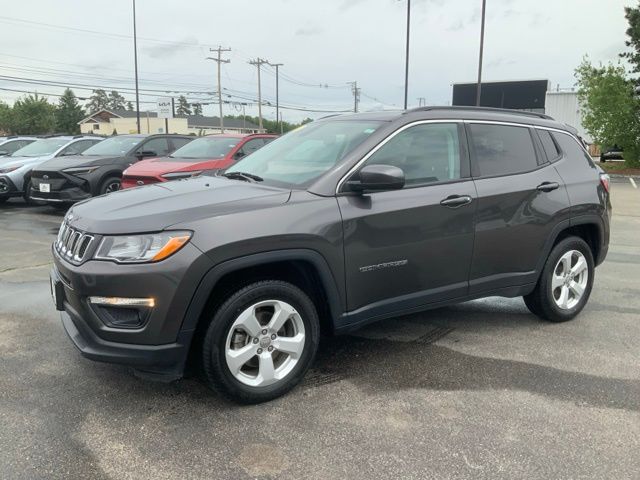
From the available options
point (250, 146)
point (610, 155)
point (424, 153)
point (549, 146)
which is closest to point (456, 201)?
point (424, 153)

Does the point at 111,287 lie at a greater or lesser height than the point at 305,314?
greater

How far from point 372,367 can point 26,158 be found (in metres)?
11.5

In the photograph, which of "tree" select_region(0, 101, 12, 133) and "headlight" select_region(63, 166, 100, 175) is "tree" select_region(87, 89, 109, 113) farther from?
"headlight" select_region(63, 166, 100, 175)

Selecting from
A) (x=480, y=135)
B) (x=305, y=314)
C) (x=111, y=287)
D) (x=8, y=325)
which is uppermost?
(x=480, y=135)

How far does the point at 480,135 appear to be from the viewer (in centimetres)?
413

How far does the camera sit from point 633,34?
28.1m

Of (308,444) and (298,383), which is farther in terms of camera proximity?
(298,383)

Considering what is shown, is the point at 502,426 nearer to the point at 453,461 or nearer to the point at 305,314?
the point at 453,461

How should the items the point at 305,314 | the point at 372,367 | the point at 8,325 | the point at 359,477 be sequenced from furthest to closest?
1. the point at 8,325
2. the point at 372,367
3. the point at 305,314
4. the point at 359,477

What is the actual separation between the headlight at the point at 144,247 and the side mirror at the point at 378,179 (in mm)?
1093

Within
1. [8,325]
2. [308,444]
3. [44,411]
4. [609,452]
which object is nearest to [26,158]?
[8,325]

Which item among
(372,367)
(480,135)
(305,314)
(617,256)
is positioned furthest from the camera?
(617,256)

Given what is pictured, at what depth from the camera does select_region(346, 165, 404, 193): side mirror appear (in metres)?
3.27

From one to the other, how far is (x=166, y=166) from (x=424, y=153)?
6368mm
